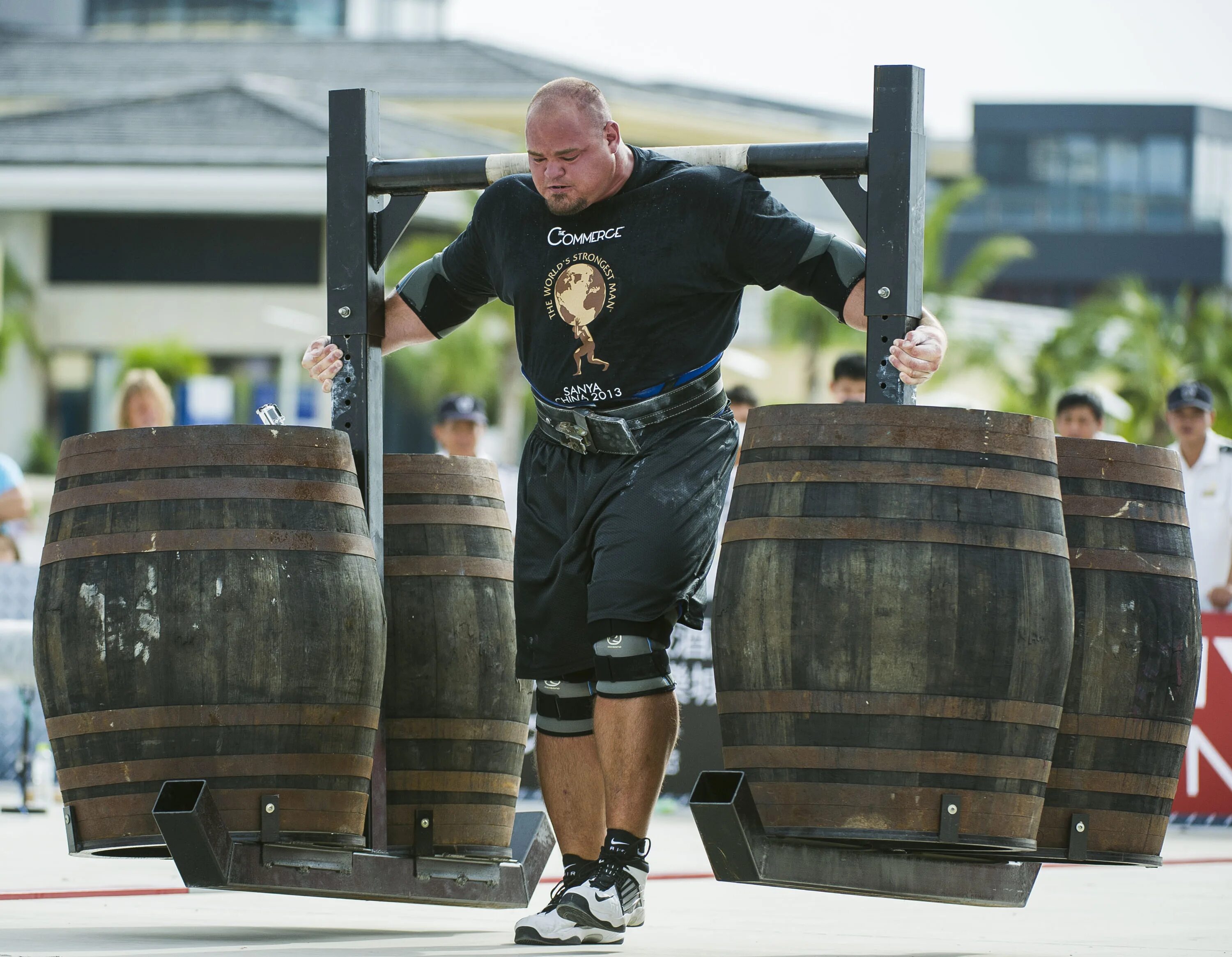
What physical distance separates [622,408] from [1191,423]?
607 centimetres

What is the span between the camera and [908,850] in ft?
14.5

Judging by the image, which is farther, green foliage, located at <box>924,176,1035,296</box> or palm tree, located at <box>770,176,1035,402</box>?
palm tree, located at <box>770,176,1035,402</box>

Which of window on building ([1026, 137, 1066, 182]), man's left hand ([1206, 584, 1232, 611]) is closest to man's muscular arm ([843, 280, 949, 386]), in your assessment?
man's left hand ([1206, 584, 1232, 611])

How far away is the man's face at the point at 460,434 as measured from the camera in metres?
9.98

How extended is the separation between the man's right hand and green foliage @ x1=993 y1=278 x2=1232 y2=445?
31162mm

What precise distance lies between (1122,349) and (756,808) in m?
34.7

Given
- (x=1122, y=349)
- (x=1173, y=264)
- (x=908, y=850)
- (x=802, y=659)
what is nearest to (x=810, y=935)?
(x=908, y=850)

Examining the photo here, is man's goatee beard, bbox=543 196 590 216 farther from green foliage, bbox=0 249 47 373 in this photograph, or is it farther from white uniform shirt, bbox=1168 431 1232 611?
green foliage, bbox=0 249 47 373

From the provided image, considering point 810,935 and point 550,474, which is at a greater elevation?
point 550,474

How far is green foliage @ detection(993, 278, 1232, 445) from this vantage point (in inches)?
1441

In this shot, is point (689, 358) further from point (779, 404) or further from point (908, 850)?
point (908, 850)

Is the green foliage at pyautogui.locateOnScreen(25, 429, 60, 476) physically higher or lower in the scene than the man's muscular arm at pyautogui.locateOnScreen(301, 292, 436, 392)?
lower

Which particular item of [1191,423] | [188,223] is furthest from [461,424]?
[188,223]

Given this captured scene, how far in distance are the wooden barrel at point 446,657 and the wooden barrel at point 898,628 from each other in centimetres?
103
